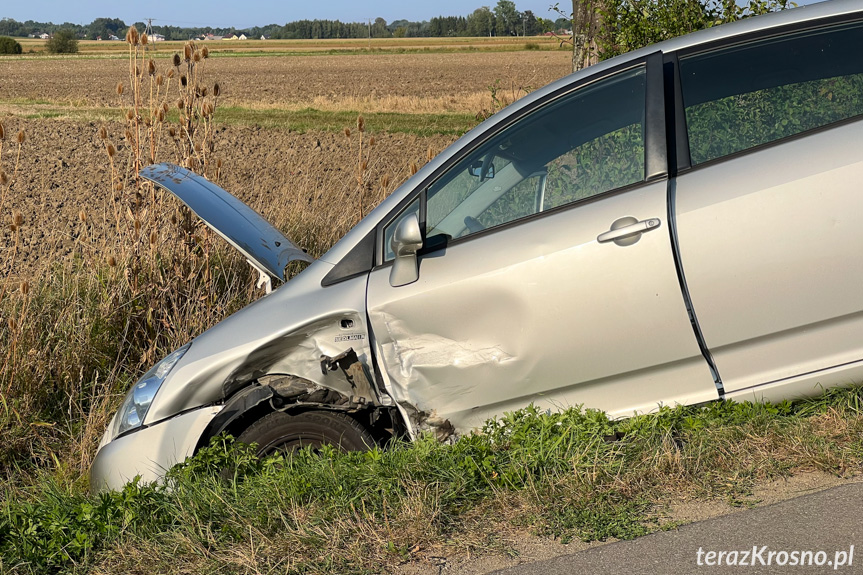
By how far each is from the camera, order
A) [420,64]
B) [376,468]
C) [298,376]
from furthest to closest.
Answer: [420,64]
[298,376]
[376,468]

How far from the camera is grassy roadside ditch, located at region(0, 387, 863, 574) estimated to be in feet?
10.0

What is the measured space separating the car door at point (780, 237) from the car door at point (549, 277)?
0.14 meters

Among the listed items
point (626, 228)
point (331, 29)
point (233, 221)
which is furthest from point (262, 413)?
point (331, 29)

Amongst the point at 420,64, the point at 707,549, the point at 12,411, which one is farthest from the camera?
the point at 420,64

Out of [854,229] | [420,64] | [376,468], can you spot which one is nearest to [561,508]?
[376,468]

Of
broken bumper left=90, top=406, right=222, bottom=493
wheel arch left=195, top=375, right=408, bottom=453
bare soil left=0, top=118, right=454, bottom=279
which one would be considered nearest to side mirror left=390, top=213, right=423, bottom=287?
wheel arch left=195, top=375, right=408, bottom=453

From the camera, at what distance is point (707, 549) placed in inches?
111

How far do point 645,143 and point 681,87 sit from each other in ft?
1.02

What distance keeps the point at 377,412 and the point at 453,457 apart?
47cm

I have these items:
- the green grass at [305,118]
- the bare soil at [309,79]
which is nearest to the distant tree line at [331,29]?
the bare soil at [309,79]

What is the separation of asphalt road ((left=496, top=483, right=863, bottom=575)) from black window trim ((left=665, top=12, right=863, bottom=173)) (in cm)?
133

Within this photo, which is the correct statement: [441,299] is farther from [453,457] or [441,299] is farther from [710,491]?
[710,491]

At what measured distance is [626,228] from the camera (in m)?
3.35

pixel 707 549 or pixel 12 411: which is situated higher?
pixel 707 549
